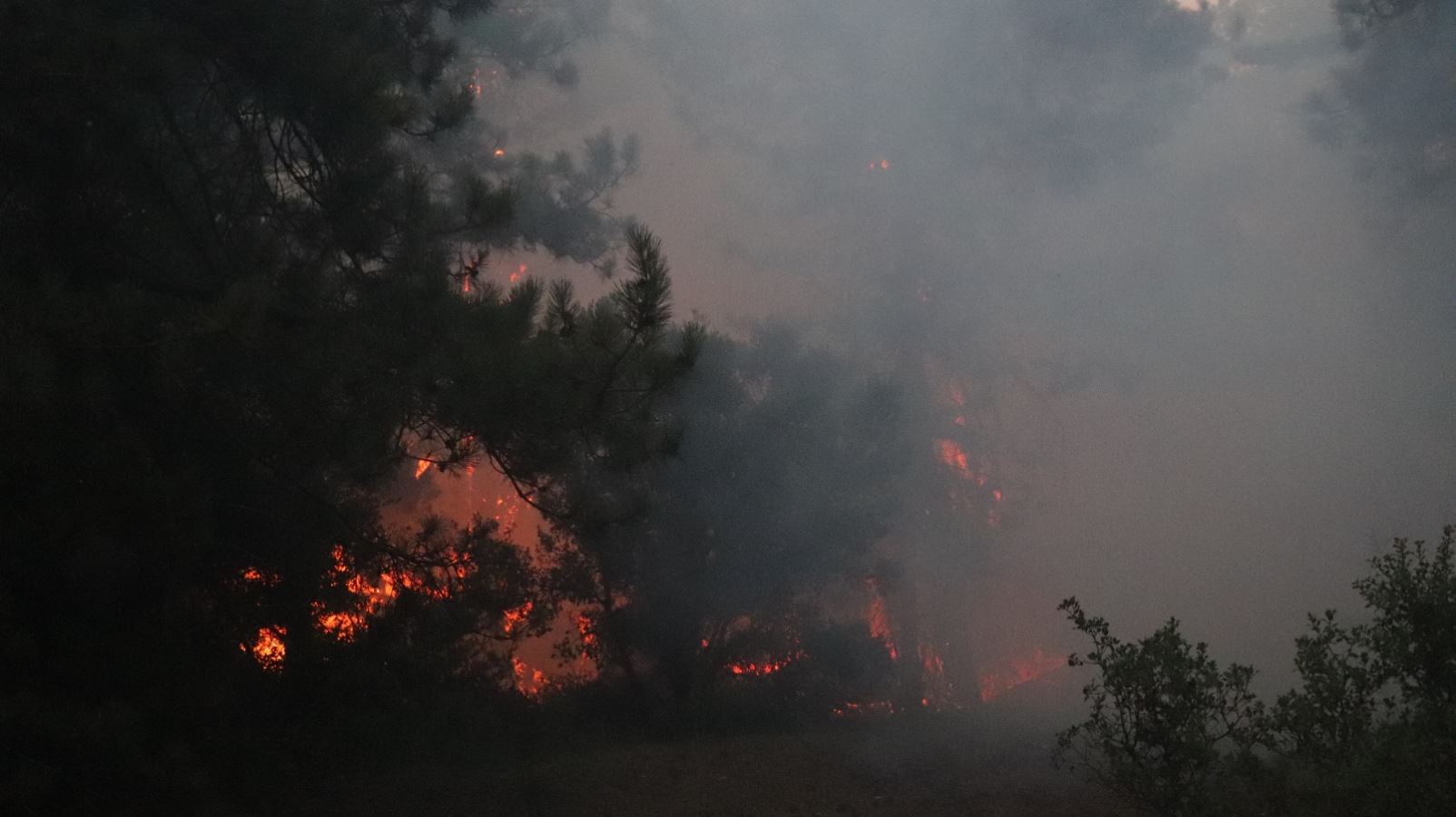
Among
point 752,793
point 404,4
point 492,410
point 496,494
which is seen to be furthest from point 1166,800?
point 496,494

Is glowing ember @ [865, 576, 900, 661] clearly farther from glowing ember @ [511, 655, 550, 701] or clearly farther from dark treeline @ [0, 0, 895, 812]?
dark treeline @ [0, 0, 895, 812]

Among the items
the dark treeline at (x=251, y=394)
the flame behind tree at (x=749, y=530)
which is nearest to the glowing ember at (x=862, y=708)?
the flame behind tree at (x=749, y=530)

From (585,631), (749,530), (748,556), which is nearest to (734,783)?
(585,631)

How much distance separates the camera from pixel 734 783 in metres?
8.66

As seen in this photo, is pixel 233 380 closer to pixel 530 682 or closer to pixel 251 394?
pixel 251 394

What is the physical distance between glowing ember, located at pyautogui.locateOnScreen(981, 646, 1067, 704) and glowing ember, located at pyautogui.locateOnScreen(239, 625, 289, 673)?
2028 centimetres

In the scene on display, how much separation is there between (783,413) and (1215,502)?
703 inches

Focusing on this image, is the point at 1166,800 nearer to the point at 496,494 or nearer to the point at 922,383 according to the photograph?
the point at 496,494

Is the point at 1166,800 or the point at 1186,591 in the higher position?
the point at 1186,591

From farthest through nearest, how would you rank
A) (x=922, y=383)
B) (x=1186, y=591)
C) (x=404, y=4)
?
(x=1186, y=591)
(x=922, y=383)
(x=404, y=4)

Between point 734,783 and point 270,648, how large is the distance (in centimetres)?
437

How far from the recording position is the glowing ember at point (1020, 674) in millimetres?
24156

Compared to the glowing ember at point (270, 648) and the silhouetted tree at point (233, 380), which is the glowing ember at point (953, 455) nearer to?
the silhouetted tree at point (233, 380)

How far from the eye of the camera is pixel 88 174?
17.9 ft
